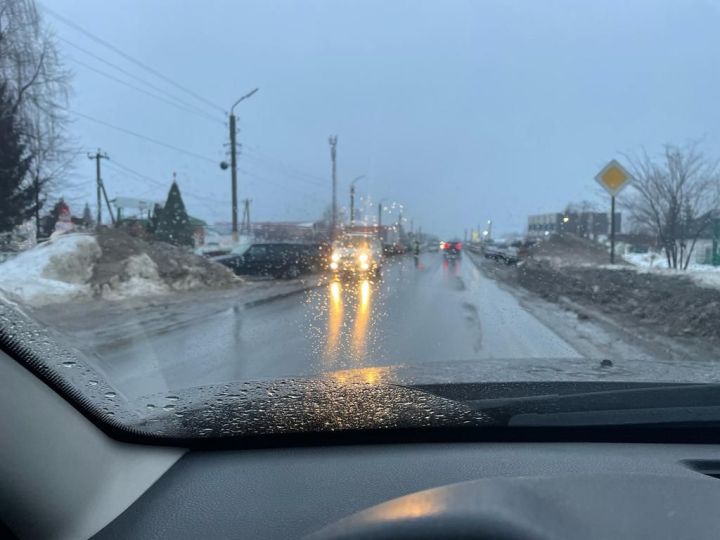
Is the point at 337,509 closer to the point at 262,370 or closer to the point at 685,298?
the point at 262,370

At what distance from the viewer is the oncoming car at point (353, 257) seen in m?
31.1

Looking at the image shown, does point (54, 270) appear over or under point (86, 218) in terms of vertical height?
under

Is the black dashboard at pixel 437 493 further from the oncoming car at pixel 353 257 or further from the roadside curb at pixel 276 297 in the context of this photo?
the oncoming car at pixel 353 257

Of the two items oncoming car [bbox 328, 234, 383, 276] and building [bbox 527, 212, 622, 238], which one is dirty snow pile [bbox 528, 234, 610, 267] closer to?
building [bbox 527, 212, 622, 238]

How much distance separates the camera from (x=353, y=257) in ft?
102

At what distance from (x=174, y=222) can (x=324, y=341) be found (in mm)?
37107

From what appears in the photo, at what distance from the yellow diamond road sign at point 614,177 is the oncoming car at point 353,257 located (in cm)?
1271

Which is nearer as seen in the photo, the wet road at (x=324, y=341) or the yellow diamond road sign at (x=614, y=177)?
the wet road at (x=324, y=341)

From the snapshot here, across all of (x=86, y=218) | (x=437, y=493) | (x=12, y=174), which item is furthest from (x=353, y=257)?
(x=437, y=493)

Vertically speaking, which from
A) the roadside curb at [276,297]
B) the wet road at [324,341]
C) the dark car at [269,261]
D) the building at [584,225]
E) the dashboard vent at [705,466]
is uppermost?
the building at [584,225]

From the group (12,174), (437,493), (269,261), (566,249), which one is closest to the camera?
(437,493)

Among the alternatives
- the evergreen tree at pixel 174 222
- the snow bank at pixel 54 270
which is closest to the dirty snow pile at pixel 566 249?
the evergreen tree at pixel 174 222

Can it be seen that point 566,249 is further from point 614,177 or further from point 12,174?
point 12,174

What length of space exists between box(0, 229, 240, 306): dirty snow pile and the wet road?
15.1 feet
